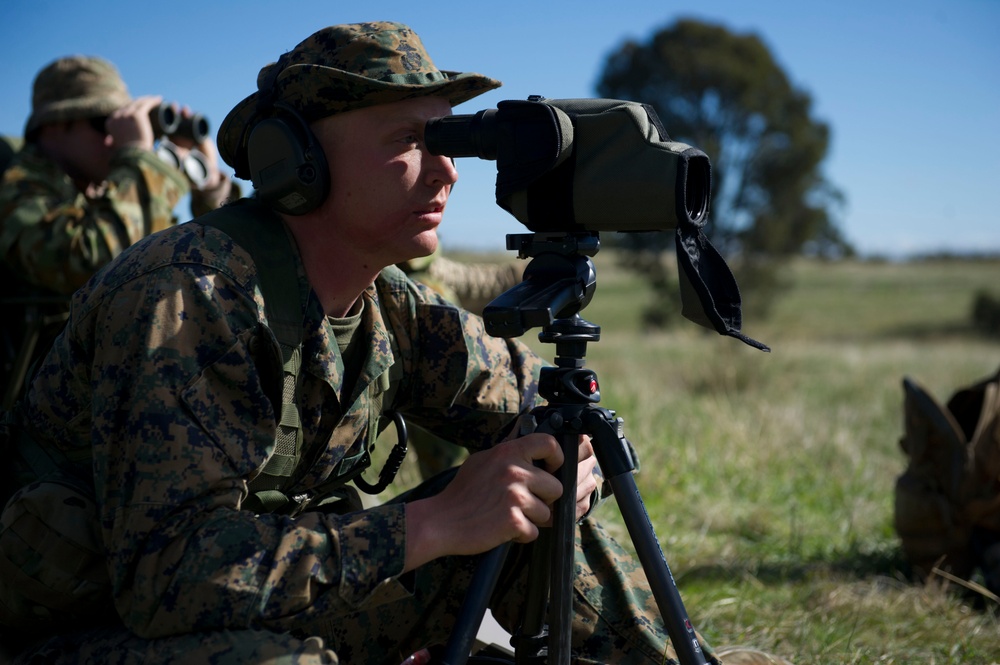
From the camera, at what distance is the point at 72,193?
442 centimetres

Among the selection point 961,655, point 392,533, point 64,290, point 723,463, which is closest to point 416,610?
point 392,533

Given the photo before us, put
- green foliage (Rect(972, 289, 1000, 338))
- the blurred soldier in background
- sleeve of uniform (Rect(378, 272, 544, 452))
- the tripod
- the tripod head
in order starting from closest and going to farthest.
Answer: the tripod head
the tripod
sleeve of uniform (Rect(378, 272, 544, 452))
the blurred soldier in background
green foliage (Rect(972, 289, 1000, 338))

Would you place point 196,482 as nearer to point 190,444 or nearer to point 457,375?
point 190,444

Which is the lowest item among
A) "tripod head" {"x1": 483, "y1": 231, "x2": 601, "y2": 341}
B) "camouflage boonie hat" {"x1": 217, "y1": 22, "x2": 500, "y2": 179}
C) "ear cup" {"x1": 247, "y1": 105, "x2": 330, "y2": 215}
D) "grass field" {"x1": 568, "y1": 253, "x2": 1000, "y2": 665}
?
"grass field" {"x1": 568, "y1": 253, "x2": 1000, "y2": 665}

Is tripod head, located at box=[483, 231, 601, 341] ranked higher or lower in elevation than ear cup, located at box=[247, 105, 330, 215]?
lower

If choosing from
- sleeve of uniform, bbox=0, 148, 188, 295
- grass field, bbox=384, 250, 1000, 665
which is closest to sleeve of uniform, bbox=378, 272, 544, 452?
grass field, bbox=384, 250, 1000, 665

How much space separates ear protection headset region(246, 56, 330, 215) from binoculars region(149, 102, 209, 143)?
2580 mm

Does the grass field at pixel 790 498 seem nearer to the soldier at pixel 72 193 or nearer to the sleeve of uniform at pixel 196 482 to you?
the sleeve of uniform at pixel 196 482

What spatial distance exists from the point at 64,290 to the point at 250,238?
7.97ft

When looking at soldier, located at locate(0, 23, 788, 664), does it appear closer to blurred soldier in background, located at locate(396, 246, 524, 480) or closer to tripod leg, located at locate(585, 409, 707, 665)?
tripod leg, located at locate(585, 409, 707, 665)

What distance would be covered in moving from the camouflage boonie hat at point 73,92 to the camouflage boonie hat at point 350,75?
259 cm

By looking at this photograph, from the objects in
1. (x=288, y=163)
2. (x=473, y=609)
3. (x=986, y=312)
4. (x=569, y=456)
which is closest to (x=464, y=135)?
(x=288, y=163)

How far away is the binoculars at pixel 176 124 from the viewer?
456cm

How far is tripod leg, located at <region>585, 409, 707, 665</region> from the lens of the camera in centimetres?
208
